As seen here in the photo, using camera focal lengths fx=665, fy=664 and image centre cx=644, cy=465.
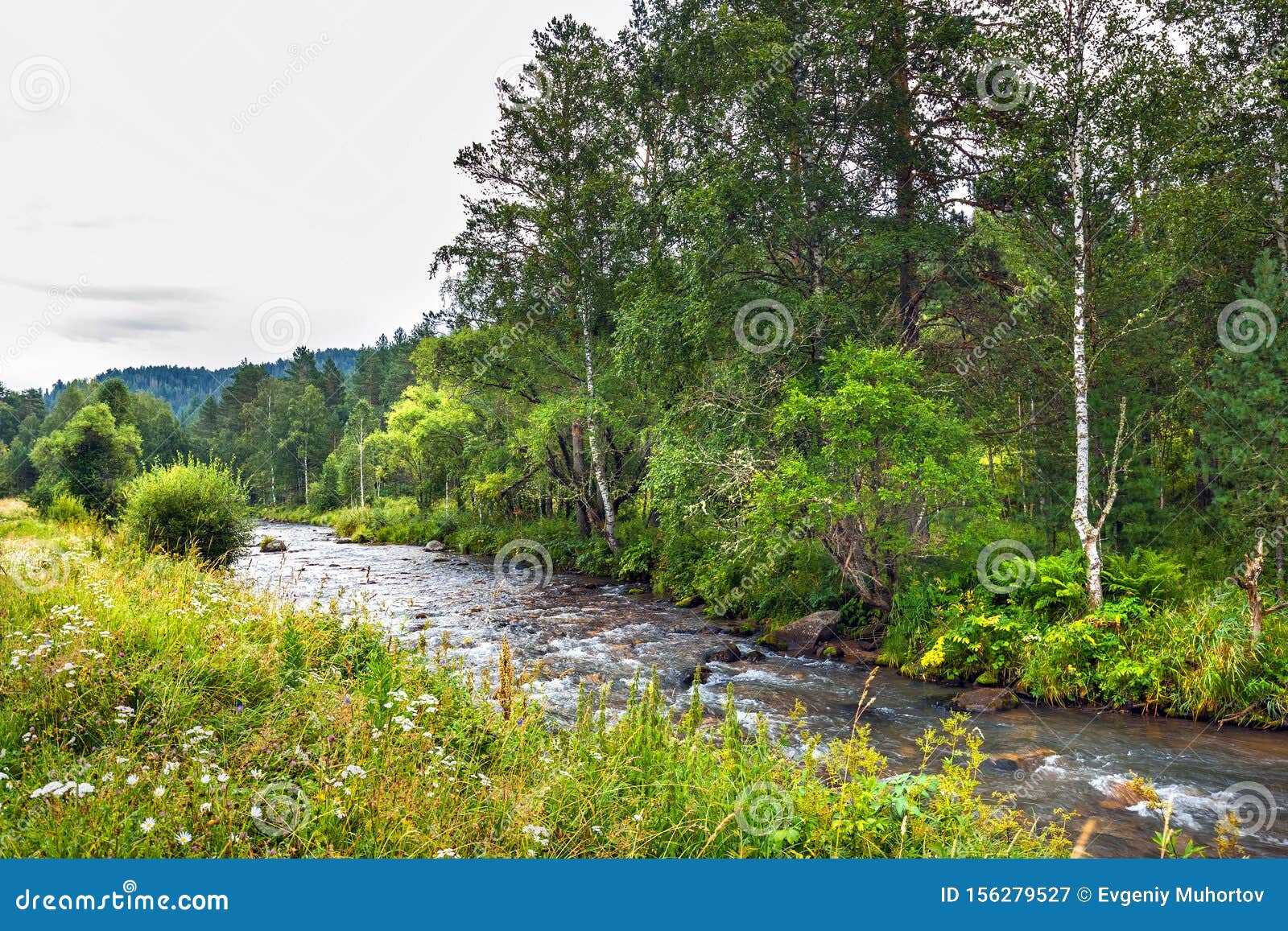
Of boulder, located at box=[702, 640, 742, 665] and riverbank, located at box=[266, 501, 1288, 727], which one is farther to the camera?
boulder, located at box=[702, 640, 742, 665]

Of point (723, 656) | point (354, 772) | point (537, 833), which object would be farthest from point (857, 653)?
point (354, 772)

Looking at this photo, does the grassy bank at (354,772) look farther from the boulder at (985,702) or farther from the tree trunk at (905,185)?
the tree trunk at (905,185)

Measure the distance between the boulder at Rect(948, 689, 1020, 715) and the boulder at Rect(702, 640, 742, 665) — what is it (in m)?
3.94

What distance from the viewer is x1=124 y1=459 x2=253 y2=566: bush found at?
52.4ft

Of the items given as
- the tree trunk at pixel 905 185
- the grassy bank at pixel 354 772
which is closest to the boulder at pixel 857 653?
the grassy bank at pixel 354 772

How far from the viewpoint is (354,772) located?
4.38 m

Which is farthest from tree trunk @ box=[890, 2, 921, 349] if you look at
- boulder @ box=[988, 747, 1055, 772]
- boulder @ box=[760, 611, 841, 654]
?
boulder @ box=[988, 747, 1055, 772]

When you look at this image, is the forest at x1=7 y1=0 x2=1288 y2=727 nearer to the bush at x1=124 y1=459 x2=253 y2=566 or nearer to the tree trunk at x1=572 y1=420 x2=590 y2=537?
the tree trunk at x1=572 y1=420 x2=590 y2=537

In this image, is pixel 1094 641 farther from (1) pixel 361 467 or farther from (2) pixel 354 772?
(1) pixel 361 467

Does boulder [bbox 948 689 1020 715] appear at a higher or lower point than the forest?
lower

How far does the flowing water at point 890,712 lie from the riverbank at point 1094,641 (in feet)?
1.19

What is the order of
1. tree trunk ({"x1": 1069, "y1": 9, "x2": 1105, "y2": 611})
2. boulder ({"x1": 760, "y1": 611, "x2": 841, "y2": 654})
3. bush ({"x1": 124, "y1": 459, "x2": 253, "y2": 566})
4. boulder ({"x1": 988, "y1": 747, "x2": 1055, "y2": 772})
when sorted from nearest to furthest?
1. boulder ({"x1": 988, "y1": 747, "x2": 1055, "y2": 772})
2. tree trunk ({"x1": 1069, "y1": 9, "x2": 1105, "y2": 611})
3. boulder ({"x1": 760, "y1": 611, "x2": 841, "y2": 654})
4. bush ({"x1": 124, "y1": 459, "x2": 253, "y2": 566})

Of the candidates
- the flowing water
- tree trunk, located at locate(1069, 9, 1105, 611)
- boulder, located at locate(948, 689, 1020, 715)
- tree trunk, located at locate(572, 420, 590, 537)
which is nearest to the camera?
the flowing water

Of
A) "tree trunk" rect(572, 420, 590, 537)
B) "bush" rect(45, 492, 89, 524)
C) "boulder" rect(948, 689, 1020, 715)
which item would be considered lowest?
"boulder" rect(948, 689, 1020, 715)
